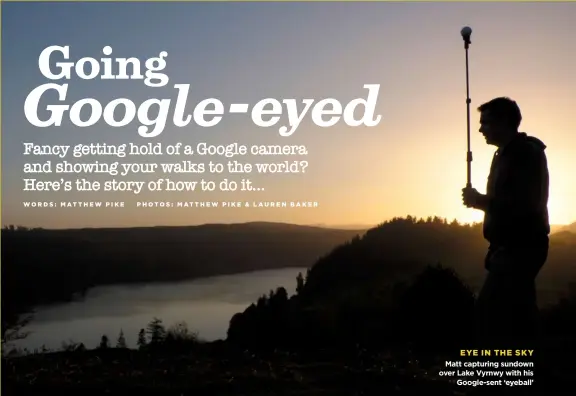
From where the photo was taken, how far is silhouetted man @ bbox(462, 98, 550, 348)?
153 inches

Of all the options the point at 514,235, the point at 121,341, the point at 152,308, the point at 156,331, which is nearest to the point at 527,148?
the point at 514,235

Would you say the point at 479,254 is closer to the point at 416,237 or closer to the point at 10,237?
the point at 416,237

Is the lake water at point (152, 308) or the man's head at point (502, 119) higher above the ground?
the man's head at point (502, 119)

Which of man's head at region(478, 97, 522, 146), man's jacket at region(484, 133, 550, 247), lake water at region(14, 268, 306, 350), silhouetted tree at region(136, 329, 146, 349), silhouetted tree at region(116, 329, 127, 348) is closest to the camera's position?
man's jacket at region(484, 133, 550, 247)

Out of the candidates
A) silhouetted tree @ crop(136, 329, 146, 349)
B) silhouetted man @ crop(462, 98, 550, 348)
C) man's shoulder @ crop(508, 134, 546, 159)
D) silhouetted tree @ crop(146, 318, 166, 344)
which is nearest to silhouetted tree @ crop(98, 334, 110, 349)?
silhouetted tree @ crop(136, 329, 146, 349)

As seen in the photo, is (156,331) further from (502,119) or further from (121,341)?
(502,119)

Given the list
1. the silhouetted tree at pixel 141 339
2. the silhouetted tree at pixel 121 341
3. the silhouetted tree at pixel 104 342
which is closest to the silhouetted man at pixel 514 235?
the silhouetted tree at pixel 141 339

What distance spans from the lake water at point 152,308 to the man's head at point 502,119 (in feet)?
14.1

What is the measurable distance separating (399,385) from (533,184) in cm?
224

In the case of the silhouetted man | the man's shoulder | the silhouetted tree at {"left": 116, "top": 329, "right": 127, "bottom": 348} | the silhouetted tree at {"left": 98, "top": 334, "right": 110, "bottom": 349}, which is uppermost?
the man's shoulder

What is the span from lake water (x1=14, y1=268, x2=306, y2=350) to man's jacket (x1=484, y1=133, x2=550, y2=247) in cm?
422

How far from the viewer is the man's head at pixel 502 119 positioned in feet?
13.4

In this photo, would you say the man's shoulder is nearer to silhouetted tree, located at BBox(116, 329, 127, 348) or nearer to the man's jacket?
the man's jacket

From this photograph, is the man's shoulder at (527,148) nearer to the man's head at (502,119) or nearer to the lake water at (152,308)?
the man's head at (502,119)
